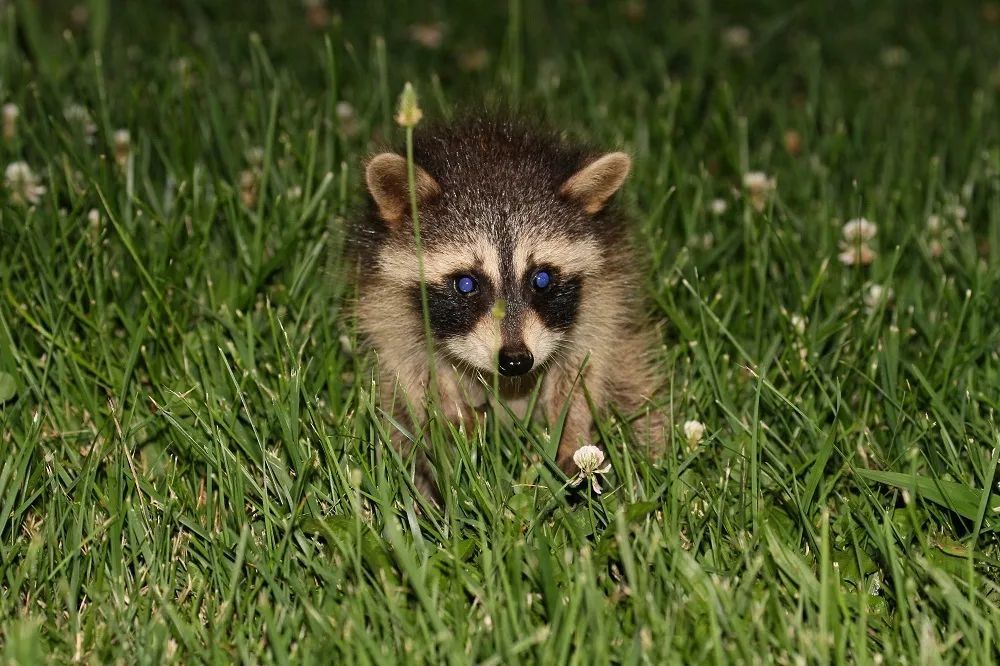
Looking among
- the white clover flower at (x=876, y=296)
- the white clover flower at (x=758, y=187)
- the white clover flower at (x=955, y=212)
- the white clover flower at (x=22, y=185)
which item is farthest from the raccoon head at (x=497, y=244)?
the white clover flower at (x=955, y=212)

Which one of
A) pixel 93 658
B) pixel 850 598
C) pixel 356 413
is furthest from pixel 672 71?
pixel 93 658

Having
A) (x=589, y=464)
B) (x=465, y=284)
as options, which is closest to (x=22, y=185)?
(x=465, y=284)

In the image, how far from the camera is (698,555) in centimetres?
407

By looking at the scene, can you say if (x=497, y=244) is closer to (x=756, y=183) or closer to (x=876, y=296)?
(x=876, y=296)

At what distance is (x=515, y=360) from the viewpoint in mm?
4344

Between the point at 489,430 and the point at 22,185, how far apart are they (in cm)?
263

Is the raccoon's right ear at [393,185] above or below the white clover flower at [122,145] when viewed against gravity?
above

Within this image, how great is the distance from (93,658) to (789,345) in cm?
285

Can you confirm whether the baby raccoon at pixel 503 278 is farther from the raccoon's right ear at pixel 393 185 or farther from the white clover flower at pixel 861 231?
the white clover flower at pixel 861 231

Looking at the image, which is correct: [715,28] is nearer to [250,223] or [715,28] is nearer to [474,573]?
[250,223]

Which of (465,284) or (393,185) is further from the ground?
(393,185)

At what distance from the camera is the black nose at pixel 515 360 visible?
4348mm

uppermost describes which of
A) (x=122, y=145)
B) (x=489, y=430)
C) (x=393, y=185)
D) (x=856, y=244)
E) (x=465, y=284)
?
(x=393, y=185)

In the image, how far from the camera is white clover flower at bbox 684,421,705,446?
456 cm
